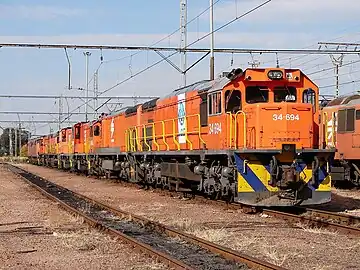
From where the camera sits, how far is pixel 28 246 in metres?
9.70

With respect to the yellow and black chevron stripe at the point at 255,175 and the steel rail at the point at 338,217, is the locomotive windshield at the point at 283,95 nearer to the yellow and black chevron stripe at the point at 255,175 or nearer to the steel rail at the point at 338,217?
the yellow and black chevron stripe at the point at 255,175

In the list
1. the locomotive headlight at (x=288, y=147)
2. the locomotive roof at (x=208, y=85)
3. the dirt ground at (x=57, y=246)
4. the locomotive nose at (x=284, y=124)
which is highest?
the locomotive roof at (x=208, y=85)

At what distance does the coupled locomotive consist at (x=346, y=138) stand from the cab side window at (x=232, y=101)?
8.58 m

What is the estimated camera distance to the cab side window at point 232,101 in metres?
14.1

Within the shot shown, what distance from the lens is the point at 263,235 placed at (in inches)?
412

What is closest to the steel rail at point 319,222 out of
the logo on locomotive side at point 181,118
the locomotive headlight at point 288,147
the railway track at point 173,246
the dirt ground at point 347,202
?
the locomotive headlight at point 288,147

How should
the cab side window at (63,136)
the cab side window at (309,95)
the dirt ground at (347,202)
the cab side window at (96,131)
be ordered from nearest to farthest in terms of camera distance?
1. the cab side window at (309,95)
2. the dirt ground at (347,202)
3. the cab side window at (96,131)
4. the cab side window at (63,136)

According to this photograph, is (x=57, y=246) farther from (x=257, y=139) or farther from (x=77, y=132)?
(x=77, y=132)

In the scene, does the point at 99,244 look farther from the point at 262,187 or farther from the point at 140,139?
the point at 140,139

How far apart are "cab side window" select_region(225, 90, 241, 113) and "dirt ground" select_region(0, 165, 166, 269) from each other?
4.42m

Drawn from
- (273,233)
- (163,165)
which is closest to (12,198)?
(163,165)

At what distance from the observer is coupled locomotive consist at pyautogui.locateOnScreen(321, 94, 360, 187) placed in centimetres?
2198

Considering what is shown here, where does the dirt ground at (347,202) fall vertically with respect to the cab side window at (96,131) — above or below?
below

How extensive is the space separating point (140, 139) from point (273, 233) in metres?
12.3
